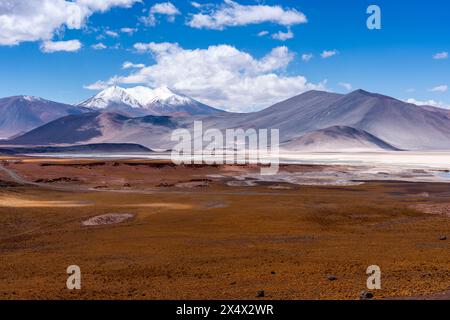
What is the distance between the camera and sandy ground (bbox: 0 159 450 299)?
56.4 ft

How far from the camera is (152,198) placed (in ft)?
153

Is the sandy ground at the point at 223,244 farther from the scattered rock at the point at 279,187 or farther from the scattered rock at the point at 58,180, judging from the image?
the scattered rock at the point at 58,180

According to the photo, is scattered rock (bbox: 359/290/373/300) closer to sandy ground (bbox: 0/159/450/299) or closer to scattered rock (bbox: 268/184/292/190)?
sandy ground (bbox: 0/159/450/299)

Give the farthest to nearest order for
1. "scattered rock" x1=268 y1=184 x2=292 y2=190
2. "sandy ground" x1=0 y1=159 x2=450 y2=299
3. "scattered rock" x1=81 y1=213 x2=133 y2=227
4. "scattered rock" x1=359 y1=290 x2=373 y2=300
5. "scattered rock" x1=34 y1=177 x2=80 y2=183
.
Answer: "scattered rock" x1=34 y1=177 x2=80 y2=183
"scattered rock" x1=268 y1=184 x2=292 y2=190
"scattered rock" x1=81 y1=213 x2=133 y2=227
"sandy ground" x1=0 y1=159 x2=450 y2=299
"scattered rock" x1=359 y1=290 x2=373 y2=300

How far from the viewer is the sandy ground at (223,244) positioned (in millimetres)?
17203

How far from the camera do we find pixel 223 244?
25.2 metres

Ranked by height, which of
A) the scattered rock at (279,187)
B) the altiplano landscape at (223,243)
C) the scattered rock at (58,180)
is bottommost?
the altiplano landscape at (223,243)

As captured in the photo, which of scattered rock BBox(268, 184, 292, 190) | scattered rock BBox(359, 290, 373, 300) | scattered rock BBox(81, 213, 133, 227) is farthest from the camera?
scattered rock BBox(268, 184, 292, 190)

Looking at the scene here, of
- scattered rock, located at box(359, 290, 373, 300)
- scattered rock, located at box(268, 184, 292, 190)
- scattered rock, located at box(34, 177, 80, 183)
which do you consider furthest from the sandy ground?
scattered rock, located at box(34, 177, 80, 183)

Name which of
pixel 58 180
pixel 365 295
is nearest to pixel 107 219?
pixel 365 295

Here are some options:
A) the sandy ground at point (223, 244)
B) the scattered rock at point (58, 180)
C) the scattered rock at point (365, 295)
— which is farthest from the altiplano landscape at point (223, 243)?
the scattered rock at point (58, 180)

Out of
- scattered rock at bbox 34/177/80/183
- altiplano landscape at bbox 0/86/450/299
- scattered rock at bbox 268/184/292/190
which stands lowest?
altiplano landscape at bbox 0/86/450/299

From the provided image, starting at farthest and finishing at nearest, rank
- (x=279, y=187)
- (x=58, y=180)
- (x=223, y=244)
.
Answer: (x=58, y=180) < (x=279, y=187) < (x=223, y=244)

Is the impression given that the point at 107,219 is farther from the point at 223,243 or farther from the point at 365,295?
the point at 365,295
